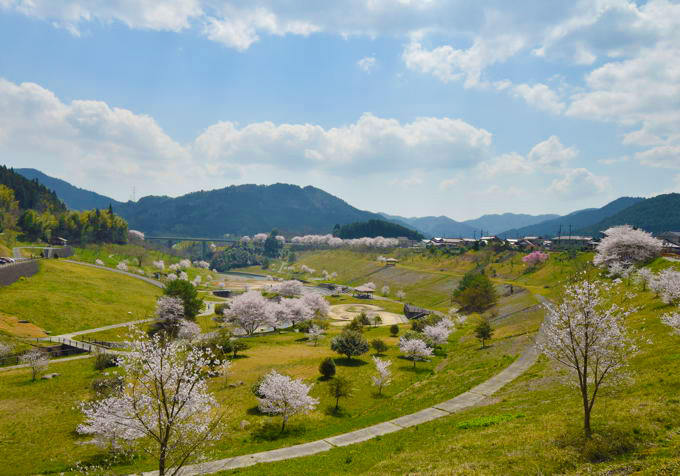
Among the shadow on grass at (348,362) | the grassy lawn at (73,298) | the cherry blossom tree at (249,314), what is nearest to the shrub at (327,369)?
the shadow on grass at (348,362)

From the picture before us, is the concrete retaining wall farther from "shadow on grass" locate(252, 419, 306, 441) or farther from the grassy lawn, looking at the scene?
"shadow on grass" locate(252, 419, 306, 441)

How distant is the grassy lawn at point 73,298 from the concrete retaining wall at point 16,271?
4.38 feet

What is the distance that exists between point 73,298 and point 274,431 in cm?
7019

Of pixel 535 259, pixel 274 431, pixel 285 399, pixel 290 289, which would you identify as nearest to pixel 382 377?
pixel 285 399

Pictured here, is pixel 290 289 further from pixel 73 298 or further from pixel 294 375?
pixel 294 375

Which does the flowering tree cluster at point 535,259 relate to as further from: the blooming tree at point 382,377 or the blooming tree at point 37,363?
the blooming tree at point 37,363

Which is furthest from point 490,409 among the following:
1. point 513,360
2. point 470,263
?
point 470,263

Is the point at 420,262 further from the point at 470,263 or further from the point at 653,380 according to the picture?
the point at 653,380

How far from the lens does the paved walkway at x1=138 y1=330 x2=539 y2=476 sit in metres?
24.4

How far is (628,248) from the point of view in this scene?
80062 mm

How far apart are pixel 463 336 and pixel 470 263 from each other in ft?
252

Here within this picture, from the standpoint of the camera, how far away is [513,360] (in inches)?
1693

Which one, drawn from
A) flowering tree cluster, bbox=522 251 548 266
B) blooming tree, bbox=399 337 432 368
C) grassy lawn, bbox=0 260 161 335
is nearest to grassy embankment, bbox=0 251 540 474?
blooming tree, bbox=399 337 432 368

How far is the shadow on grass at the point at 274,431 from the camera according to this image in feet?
101
